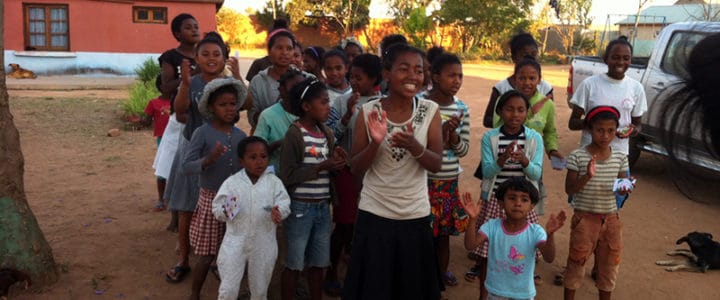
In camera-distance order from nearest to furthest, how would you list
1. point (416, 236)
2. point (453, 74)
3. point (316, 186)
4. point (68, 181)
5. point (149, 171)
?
1. point (416, 236)
2. point (316, 186)
3. point (453, 74)
4. point (68, 181)
5. point (149, 171)

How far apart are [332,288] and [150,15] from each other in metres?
15.2

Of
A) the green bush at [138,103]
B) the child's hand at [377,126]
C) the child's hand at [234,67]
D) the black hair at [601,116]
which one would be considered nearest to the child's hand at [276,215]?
the child's hand at [377,126]

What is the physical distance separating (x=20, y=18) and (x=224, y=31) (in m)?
20.0

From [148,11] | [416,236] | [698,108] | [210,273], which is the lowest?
[210,273]

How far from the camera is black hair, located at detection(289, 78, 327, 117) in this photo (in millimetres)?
3158

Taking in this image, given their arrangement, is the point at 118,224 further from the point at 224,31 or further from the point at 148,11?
the point at 224,31

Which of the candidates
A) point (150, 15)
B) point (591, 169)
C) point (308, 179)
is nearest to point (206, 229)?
point (308, 179)

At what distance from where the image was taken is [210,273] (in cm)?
389

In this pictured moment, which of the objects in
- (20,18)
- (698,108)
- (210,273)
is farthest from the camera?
(20,18)

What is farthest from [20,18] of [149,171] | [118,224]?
[118,224]

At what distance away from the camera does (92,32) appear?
16641mm

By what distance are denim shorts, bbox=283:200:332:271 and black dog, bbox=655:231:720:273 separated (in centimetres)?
257

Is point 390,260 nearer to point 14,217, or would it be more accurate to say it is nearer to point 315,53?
point 14,217

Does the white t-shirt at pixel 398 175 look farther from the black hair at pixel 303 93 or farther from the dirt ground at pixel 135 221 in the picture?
the dirt ground at pixel 135 221
